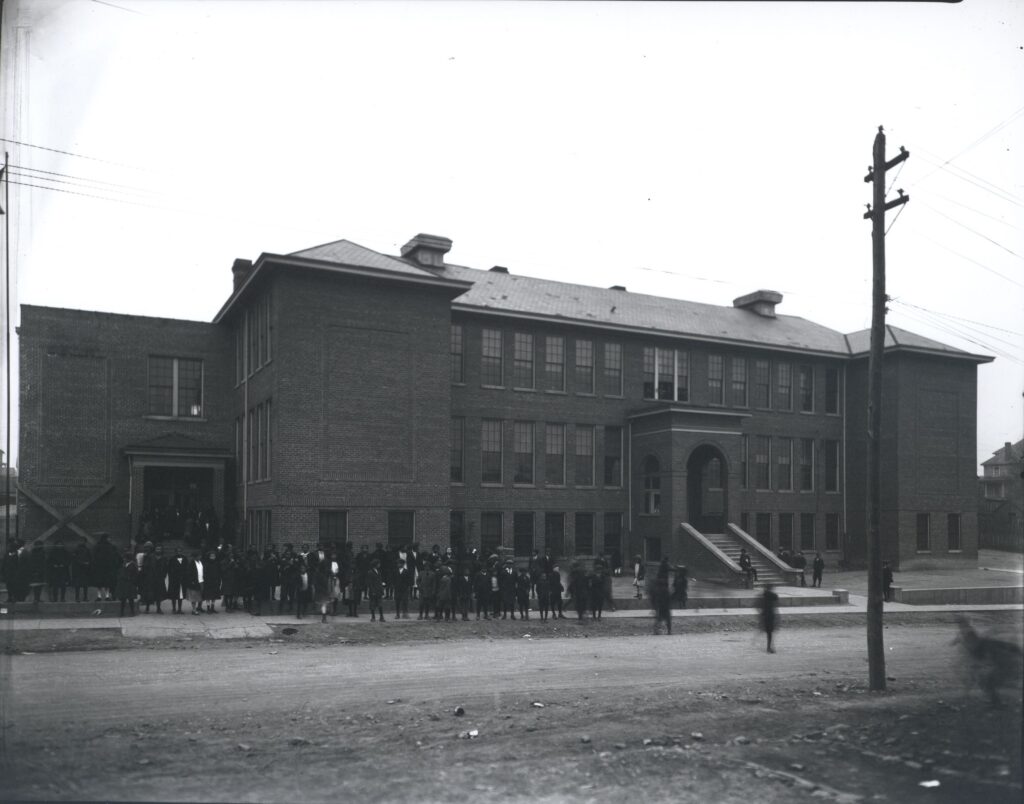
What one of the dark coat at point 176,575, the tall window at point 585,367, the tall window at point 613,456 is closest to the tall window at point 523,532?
the tall window at point 613,456

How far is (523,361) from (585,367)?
3.21 m

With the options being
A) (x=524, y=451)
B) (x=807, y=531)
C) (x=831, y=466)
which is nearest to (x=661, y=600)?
(x=524, y=451)

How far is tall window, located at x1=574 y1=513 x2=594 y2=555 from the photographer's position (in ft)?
132

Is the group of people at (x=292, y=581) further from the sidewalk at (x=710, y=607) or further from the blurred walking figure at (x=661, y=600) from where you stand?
the blurred walking figure at (x=661, y=600)

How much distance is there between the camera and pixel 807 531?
46.2m

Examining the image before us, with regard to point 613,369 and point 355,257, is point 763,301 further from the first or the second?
point 355,257

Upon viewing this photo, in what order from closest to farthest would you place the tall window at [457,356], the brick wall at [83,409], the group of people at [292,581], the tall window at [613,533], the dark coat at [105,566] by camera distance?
the group of people at [292,581] < the dark coat at [105,566] < the brick wall at [83,409] < the tall window at [457,356] < the tall window at [613,533]

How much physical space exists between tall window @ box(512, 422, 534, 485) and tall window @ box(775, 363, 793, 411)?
547 inches

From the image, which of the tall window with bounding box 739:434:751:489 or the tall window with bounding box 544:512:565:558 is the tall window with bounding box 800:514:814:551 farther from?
the tall window with bounding box 544:512:565:558

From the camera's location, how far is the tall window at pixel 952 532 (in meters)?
45.9

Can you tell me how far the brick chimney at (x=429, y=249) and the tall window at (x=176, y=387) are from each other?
9.85m

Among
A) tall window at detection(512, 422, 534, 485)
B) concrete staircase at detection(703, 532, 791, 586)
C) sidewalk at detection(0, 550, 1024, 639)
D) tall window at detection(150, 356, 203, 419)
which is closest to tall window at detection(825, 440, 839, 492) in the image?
sidewalk at detection(0, 550, 1024, 639)

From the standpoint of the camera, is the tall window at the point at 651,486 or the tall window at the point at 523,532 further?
the tall window at the point at 651,486

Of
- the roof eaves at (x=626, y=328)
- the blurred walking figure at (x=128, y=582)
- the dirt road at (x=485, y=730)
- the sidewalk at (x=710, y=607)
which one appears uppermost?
the roof eaves at (x=626, y=328)
